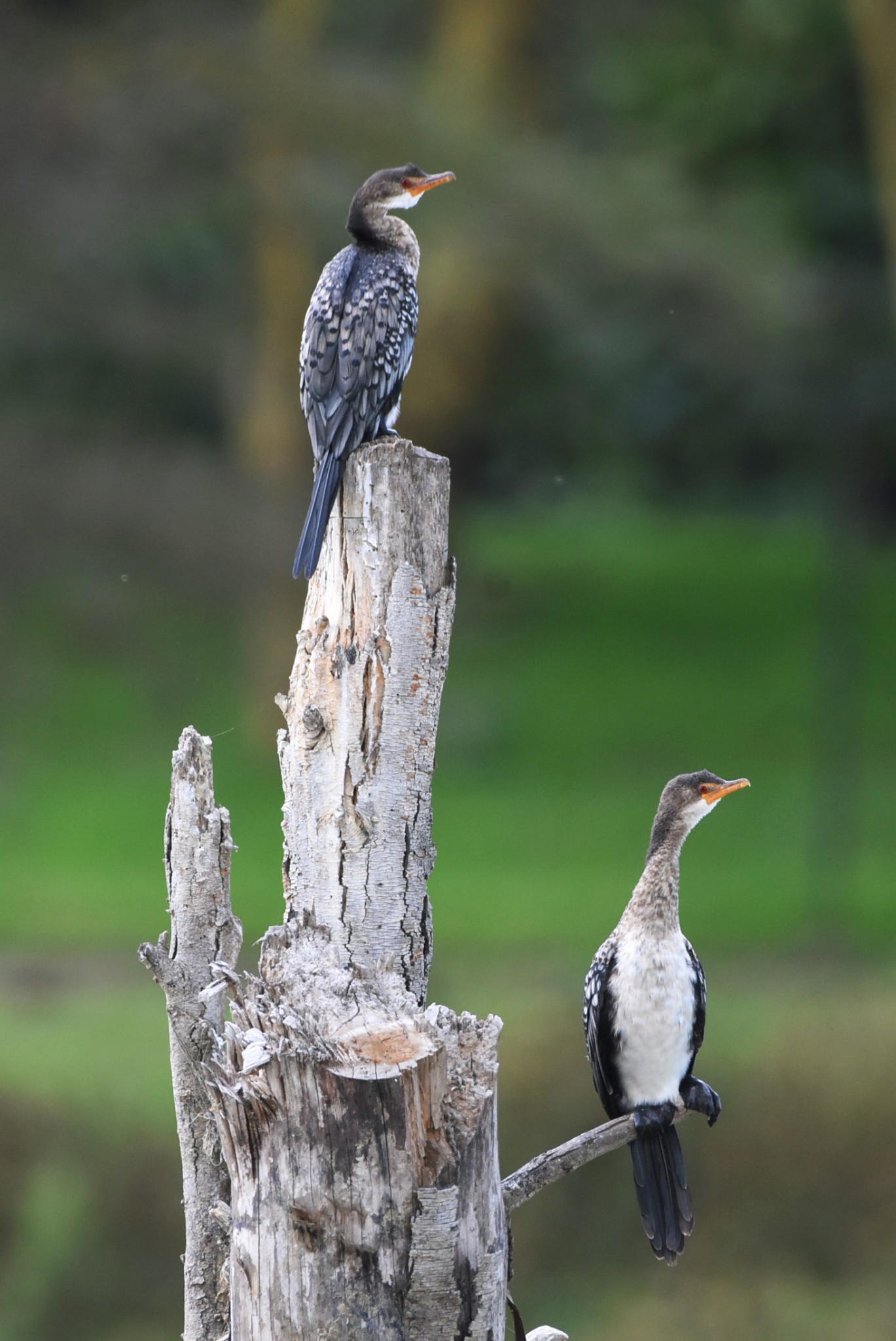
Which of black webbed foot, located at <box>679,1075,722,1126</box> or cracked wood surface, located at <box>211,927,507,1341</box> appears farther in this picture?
black webbed foot, located at <box>679,1075,722,1126</box>

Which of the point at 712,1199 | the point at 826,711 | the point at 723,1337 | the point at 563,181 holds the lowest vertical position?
the point at 723,1337

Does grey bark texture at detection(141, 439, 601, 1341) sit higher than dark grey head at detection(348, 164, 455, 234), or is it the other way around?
dark grey head at detection(348, 164, 455, 234)

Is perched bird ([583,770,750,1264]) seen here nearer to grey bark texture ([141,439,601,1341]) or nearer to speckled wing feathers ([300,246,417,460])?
grey bark texture ([141,439,601,1341])

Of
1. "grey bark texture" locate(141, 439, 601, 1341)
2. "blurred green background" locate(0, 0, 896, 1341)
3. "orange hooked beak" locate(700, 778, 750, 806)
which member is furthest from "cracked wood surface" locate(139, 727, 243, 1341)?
"blurred green background" locate(0, 0, 896, 1341)

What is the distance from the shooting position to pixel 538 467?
1603cm

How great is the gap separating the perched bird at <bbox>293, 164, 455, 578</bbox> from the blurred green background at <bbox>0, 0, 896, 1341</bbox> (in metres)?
3.83

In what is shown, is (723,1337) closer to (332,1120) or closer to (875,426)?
(332,1120)

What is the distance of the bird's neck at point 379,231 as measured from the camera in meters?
3.60

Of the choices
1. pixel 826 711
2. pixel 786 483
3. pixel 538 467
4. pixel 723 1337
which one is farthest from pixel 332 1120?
pixel 786 483

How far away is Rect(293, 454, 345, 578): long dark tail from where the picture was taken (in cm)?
269

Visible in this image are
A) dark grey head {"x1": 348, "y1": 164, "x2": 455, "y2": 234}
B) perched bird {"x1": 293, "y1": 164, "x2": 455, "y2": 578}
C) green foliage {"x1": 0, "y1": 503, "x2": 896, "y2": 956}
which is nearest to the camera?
perched bird {"x1": 293, "y1": 164, "x2": 455, "y2": 578}

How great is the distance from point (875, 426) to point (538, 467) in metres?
4.45

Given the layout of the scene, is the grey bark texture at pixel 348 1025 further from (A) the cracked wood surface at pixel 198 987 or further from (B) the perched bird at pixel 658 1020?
(B) the perched bird at pixel 658 1020

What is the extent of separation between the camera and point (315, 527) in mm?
2705
